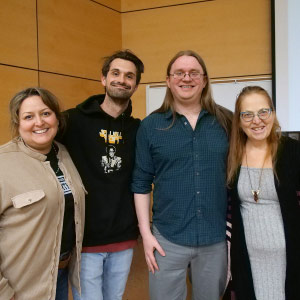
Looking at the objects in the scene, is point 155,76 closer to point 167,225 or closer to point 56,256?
point 167,225

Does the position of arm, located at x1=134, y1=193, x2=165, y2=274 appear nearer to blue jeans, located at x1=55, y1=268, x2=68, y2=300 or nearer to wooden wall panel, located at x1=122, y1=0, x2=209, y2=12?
blue jeans, located at x1=55, y1=268, x2=68, y2=300

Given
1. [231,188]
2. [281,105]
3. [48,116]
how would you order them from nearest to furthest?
[48,116] < [231,188] < [281,105]

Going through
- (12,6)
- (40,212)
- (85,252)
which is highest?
(12,6)

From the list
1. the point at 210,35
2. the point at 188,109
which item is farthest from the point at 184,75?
the point at 210,35

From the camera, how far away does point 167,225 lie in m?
1.63

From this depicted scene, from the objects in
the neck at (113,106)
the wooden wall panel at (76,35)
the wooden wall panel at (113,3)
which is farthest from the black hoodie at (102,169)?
the wooden wall panel at (113,3)

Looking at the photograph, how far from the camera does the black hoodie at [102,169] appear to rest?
1.64 m

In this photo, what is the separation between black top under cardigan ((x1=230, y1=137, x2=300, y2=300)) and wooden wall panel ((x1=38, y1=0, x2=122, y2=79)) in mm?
2057

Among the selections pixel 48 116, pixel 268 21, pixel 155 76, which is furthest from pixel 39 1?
pixel 268 21

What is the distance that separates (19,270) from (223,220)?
968mm

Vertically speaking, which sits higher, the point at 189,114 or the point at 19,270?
the point at 189,114

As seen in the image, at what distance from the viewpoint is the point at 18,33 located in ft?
8.23

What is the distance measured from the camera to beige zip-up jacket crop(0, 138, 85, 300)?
4.19 ft

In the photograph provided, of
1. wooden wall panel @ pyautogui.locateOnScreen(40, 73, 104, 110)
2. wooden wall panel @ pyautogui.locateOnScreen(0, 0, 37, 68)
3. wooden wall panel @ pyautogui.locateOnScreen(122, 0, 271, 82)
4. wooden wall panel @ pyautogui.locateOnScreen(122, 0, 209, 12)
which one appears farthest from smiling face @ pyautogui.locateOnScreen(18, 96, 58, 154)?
wooden wall panel @ pyautogui.locateOnScreen(122, 0, 209, 12)
